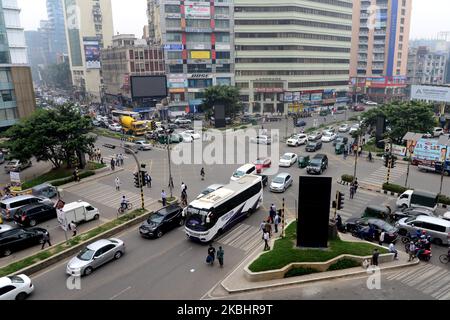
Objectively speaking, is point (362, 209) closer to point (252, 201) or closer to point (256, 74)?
point (252, 201)

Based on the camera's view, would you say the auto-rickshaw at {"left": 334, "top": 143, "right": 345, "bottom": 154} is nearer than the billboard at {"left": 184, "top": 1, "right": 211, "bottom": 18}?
Yes

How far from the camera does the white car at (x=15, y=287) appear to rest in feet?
56.6

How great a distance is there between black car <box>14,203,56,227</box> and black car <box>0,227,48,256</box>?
3368 millimetres

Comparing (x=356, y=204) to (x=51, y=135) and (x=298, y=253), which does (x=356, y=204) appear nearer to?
(x=298, y=253)

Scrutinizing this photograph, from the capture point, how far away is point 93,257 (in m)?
20.4

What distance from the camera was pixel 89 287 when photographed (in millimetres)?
18938

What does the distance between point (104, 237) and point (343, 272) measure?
15415 mm

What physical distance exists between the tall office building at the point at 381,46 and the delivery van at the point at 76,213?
10490 centimetres

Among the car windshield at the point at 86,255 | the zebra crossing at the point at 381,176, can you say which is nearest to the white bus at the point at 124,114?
the zebra crossing at the point at 381,176

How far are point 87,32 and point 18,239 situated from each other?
118562 mm

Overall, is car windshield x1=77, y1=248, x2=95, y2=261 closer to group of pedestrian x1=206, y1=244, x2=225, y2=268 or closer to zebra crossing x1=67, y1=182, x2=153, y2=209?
group of pedestrian x1=206, y1=244, x2=225, y2=268

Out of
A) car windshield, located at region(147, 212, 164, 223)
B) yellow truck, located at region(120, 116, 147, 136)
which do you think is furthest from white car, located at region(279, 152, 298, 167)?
yellow truck, located at region(120, 116, 147, 136)

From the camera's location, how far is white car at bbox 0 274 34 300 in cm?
1727
